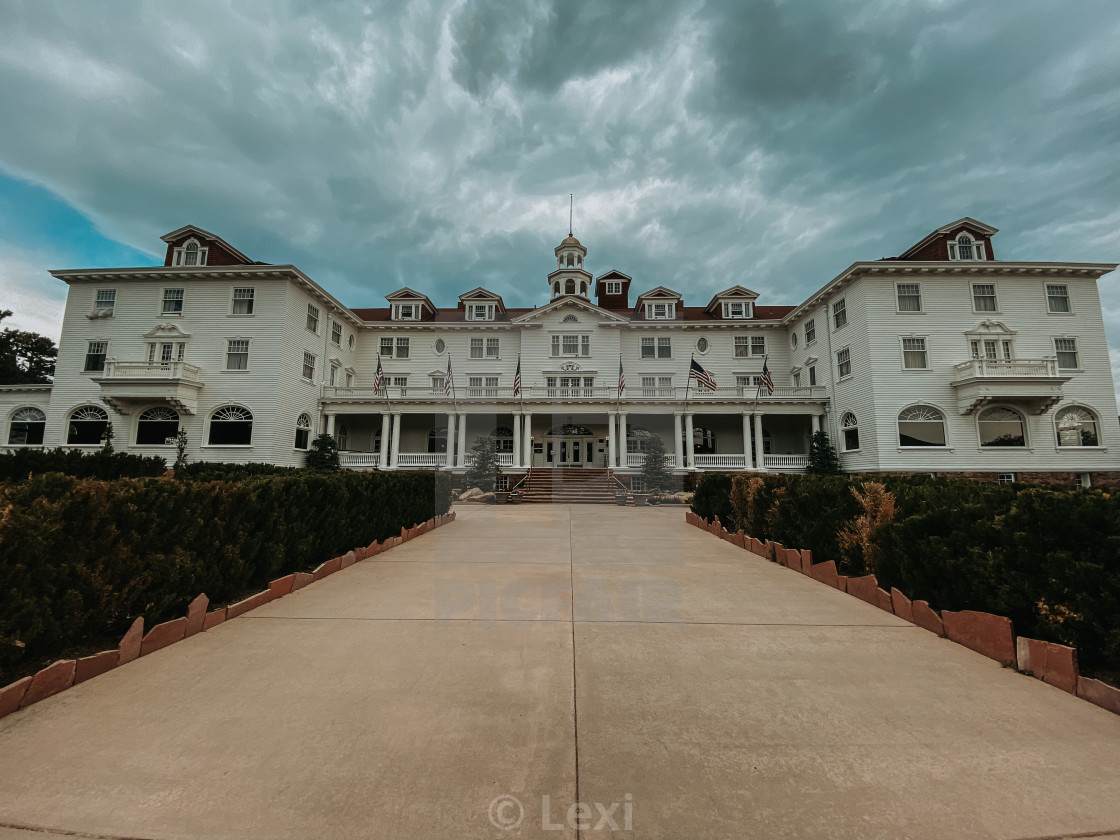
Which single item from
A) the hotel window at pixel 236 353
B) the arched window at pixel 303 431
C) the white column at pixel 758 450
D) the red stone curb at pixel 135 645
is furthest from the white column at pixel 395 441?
the red stone curb at pixel 135 645

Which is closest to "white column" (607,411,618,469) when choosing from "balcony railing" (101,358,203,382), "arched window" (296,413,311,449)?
"arched window" (296,413,311,449)

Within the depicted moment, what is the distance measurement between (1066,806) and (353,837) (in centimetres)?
302

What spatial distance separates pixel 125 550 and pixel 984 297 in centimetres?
3081

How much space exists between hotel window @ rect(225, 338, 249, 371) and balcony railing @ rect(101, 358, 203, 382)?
4.77ft

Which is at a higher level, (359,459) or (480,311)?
(480,311)

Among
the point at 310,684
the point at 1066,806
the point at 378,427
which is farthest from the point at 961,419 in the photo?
the point at 378,427

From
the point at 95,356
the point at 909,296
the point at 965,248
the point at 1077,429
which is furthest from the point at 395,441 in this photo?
the point at 1077,429

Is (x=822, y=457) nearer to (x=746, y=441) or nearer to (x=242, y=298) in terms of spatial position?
(x=746, y=441)

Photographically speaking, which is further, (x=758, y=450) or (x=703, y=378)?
(x=758, y=450)

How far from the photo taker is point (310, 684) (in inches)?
133

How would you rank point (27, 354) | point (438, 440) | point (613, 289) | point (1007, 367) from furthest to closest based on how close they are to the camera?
point (27, 354)
point (613, 289)
point (438, 440)
point (1007, 367)

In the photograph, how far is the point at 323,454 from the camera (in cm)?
2472

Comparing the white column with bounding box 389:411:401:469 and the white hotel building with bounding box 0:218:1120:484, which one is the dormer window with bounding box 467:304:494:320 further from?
the white column with bounding box 389:411:401:469

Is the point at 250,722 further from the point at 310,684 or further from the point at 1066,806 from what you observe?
the point at 1066,806
